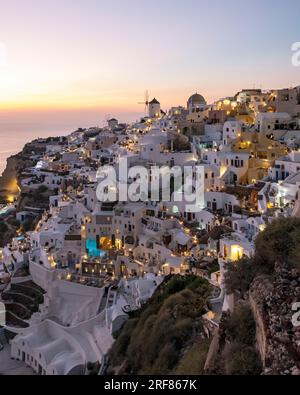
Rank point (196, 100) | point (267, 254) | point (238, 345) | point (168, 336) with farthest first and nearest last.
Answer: point (196, 100)
point (168, 336)
point (267, 254)
point (238, 345)

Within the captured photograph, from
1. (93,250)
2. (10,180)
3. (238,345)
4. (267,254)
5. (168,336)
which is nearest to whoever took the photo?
(238,345)

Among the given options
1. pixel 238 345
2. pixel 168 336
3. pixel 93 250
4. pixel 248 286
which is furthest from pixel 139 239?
pixel 238 345

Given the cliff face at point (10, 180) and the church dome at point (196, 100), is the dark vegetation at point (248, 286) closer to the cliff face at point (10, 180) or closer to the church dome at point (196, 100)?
the church dome at point (196, 100)

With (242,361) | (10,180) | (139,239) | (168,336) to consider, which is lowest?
(10,180)

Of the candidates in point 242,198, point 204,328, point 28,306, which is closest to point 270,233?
point 204,328

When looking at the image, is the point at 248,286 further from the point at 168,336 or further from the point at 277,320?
the point at 168,336

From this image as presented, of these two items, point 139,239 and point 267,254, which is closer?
point 267,254

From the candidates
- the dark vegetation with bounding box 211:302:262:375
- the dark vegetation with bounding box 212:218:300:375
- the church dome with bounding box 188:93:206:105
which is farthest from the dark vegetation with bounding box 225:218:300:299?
the church dome with bounding box 188:93:206:105

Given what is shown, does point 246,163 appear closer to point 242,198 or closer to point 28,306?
point 242,198
